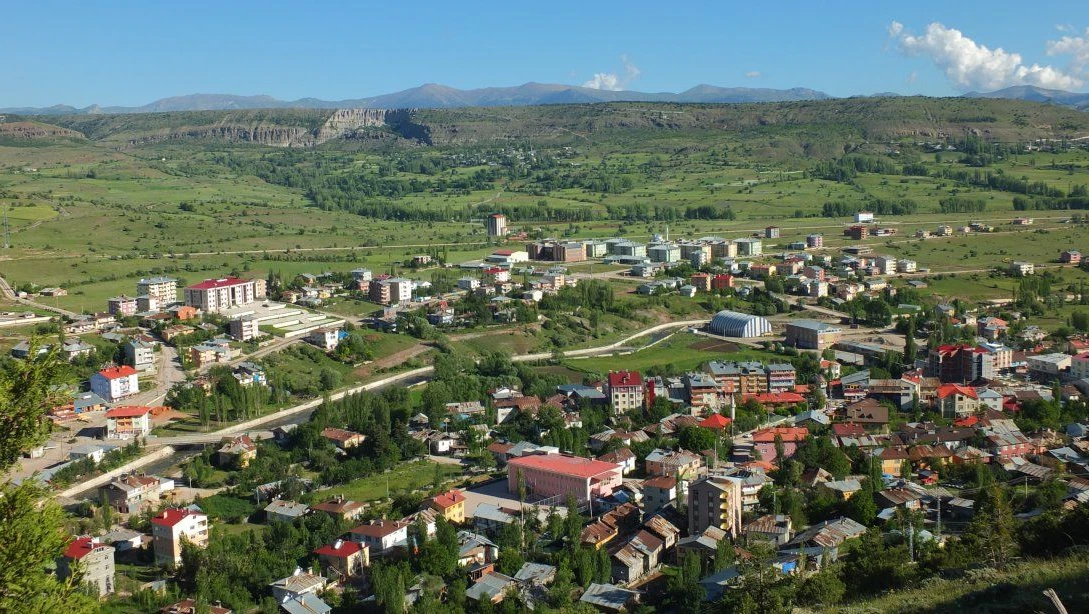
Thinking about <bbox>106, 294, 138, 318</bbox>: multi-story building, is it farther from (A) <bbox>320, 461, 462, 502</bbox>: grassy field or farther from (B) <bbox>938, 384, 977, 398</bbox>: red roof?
(B) <bbox>938, 384, 977, 398</bbox>: red roof

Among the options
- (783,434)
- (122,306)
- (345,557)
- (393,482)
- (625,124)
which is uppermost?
(625,124)

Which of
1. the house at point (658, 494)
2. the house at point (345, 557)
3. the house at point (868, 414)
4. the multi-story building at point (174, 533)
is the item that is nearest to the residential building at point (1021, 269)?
the house at point (868, 414)

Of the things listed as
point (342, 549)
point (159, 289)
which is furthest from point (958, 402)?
point (159, 289)

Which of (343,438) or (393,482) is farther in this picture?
(343,438)

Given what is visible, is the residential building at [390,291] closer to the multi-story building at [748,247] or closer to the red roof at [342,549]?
the multi-story building at [748,247]

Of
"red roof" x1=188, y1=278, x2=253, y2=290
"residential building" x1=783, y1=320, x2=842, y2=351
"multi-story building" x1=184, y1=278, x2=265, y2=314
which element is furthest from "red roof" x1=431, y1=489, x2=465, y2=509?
"red roof" x1=188, y1=278, x2=253, y2=290

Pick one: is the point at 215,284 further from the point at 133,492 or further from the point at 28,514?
the point at 28,514
